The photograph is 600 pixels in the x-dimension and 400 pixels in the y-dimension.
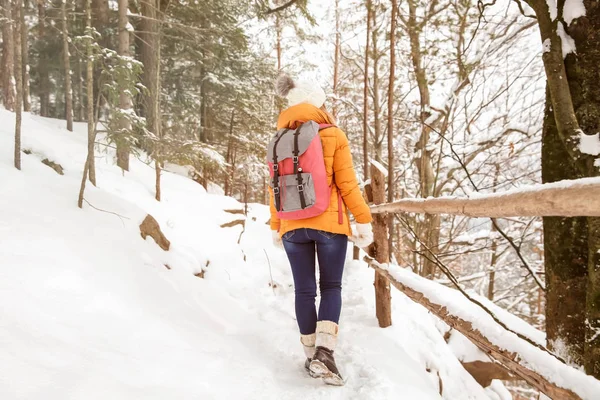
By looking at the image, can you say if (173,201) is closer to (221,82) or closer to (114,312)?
(114,312)

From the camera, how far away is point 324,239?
2.33 m

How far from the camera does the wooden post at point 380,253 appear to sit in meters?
3.30

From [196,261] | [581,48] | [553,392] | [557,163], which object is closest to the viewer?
[553,392]

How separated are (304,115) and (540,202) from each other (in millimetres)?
1823

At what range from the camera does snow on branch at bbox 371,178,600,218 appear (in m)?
0.77

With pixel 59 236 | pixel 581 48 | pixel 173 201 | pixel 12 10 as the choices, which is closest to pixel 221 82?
Result: pixel 173 201

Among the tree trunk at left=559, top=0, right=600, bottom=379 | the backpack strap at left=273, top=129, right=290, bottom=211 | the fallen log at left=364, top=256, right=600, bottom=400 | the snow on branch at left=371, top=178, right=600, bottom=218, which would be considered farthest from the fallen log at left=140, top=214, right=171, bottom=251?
the tree trunk at left=559, top=0, right=600, bottom=379

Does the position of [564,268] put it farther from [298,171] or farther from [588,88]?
[298,171]

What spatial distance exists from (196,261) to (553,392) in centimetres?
477

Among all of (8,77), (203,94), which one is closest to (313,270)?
(203,94)

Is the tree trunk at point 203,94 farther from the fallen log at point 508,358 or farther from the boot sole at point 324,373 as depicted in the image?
the fallen log at point 508,358

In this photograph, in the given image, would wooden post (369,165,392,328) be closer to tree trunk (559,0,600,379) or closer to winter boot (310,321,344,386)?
winter boot (310,321,344,386)

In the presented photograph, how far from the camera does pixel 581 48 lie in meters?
1.73

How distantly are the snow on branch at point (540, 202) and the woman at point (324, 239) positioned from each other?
981 mm
